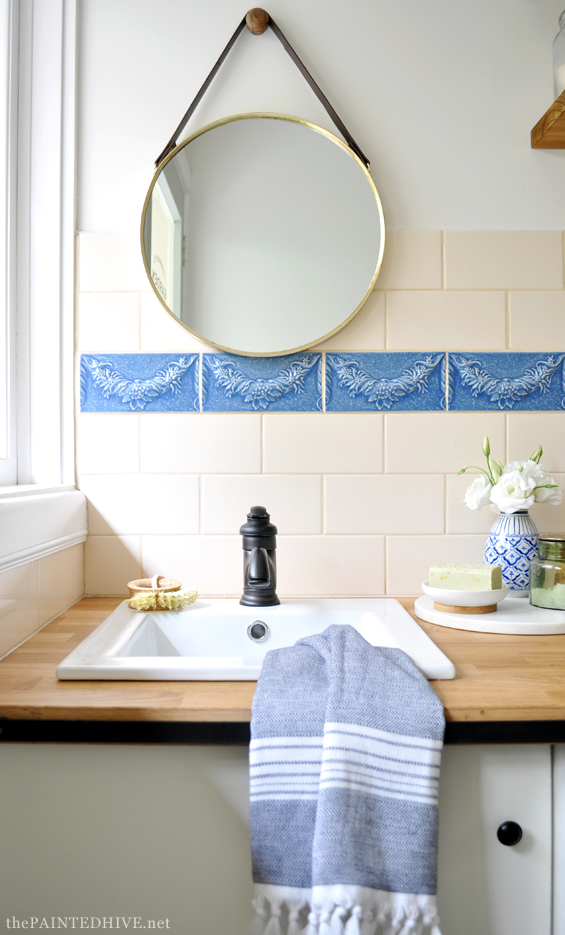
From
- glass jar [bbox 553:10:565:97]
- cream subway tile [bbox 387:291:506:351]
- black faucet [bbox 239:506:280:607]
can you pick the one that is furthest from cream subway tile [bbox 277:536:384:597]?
glass jar [bbox 553:10:565:97]

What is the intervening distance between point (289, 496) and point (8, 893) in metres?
0.81

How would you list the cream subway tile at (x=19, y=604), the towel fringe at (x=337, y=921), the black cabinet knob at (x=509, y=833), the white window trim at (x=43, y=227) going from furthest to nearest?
the white window trim at (x=43, y=227)
the cream subway tile at (x=19, y=604)
the black cabinet knob at (x=509, y=833)
the towel fringe at (x=337, y=921)

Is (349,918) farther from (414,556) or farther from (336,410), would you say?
(336,410)

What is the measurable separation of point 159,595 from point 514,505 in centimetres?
71

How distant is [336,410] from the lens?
4.20ft

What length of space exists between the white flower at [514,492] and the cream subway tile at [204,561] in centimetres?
55

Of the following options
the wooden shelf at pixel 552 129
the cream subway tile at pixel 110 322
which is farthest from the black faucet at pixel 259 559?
the wooden shelf at pixel 552 129

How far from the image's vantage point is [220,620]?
3.63 ft

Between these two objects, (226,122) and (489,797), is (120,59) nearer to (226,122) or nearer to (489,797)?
Result: (226,122)

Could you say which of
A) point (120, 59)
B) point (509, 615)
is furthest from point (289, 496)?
point (120, 59)

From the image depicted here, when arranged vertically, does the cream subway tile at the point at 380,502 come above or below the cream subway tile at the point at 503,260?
below

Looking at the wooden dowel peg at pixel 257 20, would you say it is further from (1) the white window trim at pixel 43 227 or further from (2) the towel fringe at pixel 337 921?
(2) the towel fringe at pixel 337 921

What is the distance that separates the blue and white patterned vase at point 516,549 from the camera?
1.17 metres

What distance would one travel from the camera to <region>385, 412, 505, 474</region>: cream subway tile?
128 centimetres
